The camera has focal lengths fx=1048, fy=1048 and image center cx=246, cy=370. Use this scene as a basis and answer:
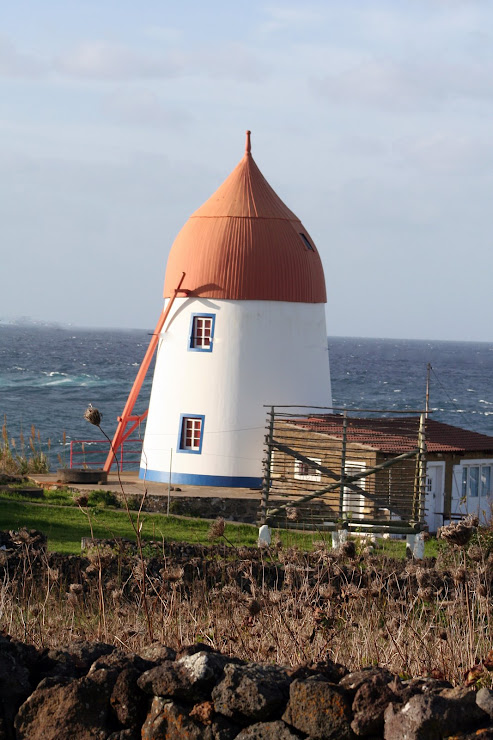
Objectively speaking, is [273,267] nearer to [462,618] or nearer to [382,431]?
[382,431]

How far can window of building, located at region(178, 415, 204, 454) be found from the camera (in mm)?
26641

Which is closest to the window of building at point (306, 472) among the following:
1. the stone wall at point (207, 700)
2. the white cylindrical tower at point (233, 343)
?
the white cylindrical tower at point (233, 343)

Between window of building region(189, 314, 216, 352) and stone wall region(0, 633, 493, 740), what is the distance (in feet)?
68.4

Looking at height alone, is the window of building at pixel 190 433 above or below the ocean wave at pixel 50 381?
below

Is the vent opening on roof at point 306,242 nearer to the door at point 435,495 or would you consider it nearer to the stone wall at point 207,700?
the door at point 435,495

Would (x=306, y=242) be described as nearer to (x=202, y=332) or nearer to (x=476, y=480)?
(x=202, y=332)

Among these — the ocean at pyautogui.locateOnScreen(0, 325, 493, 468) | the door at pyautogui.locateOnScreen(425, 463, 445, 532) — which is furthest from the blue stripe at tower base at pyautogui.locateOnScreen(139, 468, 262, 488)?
the ocean at pyautogui.locateOnScreen(0, 325, 493, 468)

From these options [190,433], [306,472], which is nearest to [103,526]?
[306,472]

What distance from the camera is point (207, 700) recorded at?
552cm

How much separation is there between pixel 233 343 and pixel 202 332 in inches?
38.2

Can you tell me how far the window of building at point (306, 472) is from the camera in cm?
2466

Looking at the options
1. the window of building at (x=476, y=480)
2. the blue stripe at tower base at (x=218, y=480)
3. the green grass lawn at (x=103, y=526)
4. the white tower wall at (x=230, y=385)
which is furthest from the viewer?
the white tower wall at (x=230, y=385)

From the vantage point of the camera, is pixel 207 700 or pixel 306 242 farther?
pixel 306 242

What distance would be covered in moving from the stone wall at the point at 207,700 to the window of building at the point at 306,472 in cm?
1868
